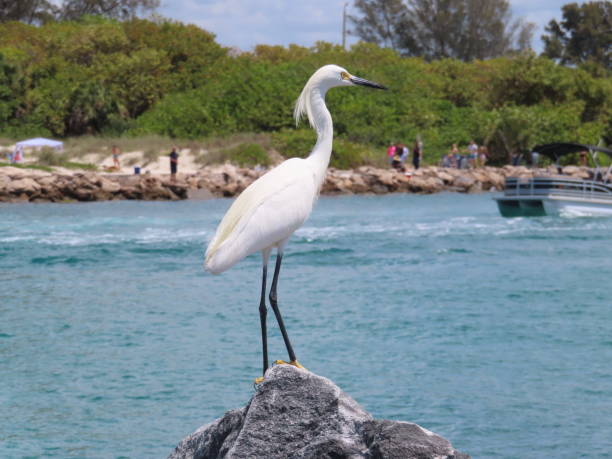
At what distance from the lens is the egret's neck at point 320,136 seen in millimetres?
6590

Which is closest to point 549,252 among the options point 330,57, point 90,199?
point 90,199

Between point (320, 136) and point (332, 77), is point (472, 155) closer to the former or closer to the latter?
point (332, 77)

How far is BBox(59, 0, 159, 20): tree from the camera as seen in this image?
78188 millimetres

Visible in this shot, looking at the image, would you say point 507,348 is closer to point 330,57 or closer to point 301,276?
point 301,276

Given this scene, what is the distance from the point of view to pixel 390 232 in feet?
92.8

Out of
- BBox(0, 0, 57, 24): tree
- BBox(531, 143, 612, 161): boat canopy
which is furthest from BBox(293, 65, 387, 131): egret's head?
BBox(0, 0, 57, 24): tree

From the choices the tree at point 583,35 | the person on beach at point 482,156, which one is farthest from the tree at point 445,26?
the person on beach at point 482,156

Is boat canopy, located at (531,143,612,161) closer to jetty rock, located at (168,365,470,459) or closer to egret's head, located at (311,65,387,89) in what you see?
egret's head, located at (311,65,387,89)

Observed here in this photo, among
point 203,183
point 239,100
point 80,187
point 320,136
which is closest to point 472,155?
point 239,100

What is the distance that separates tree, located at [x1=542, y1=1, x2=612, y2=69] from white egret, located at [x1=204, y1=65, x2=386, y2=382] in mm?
88836

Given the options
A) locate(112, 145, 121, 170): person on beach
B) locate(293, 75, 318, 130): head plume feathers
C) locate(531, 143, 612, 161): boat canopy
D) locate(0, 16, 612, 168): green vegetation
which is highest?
locate(0, 16, 612, 168): green vegetation

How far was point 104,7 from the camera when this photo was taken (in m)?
79.1

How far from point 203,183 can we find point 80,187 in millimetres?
5106

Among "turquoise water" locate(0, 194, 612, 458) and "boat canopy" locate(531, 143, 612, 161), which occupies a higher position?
"boat canopy" locate(531, 143, 612, 161)
